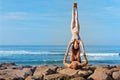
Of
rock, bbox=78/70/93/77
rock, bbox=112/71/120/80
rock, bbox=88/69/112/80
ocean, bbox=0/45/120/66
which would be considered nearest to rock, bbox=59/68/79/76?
rock, bbox=78/70/93/77

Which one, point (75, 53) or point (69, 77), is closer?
point (69, 77)

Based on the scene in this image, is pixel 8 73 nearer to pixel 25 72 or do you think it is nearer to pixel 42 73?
pixel 25 72

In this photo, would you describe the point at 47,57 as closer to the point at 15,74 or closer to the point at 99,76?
the point at 15,74

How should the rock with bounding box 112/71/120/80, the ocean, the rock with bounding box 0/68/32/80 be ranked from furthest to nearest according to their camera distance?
the ocean
the rock with bounding box 0/68/32/80
the rock with bounding box 112/71/120/80

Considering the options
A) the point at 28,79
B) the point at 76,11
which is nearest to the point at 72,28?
the point at 76,11

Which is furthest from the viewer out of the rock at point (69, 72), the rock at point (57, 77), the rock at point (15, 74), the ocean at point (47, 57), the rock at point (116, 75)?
the ocean at point (47, 57)

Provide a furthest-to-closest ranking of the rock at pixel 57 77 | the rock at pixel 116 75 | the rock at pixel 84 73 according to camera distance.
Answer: the rock at pixel 116 75 → the rock at pixel 84 73 → the rock at pixel 57 77

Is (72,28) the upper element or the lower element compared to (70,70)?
upper

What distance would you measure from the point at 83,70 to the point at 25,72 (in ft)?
9.22

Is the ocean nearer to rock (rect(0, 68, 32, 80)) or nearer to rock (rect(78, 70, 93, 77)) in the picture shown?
rock (rect(0, 68, 32, 80))

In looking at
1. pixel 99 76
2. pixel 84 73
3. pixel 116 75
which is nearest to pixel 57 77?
pixel 84 73

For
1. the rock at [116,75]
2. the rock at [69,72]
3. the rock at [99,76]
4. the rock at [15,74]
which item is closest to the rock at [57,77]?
the rock at [69,72]

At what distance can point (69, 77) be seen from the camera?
567 inches

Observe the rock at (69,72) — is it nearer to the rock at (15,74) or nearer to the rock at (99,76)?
the rock at (99,76)
